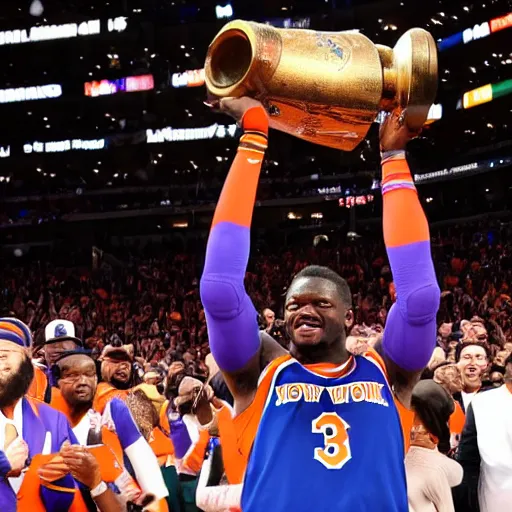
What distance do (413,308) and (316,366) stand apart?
1.04ft

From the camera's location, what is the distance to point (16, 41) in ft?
117

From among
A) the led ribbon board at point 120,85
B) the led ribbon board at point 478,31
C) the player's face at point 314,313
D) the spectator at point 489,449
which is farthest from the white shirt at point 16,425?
the led ribbon board at point 120,85

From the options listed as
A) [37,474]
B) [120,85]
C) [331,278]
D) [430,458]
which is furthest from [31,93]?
[331,278]

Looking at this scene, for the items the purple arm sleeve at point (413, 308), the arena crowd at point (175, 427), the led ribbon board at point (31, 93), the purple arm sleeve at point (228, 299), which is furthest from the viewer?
the led ribbon board at point (31, 93)

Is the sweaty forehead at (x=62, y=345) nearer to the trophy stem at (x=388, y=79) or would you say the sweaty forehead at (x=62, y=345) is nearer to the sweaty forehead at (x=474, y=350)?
the sweaty forehead at (x=474, y=350)

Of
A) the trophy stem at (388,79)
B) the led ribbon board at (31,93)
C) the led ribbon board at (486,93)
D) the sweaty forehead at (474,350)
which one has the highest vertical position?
the led ribbon board at (31,93)

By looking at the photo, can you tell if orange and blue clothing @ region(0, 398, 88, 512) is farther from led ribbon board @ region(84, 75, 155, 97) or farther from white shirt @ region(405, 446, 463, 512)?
led ribbon board @ region(84, 75, 155, 97)

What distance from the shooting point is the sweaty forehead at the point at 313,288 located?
2711 mm

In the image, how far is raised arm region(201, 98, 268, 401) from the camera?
8.26ft

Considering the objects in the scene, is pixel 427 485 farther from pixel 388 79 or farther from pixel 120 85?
pixel 120 85

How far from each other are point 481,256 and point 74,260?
52.5 feet

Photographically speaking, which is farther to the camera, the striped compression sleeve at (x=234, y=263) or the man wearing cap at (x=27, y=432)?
the man wearing cap at (x=27, y=432)

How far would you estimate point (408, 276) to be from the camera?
2.67m

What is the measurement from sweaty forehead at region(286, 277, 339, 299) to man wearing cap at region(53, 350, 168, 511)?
1.92 meters
